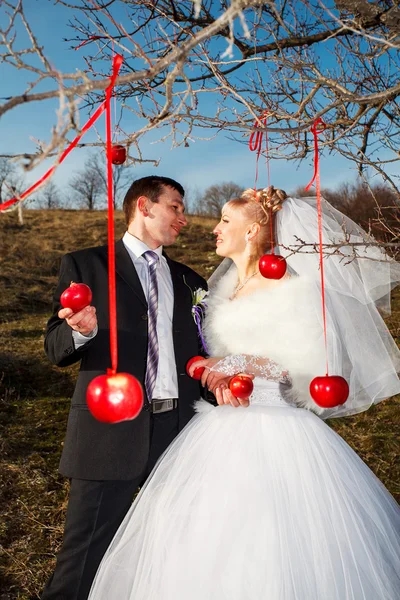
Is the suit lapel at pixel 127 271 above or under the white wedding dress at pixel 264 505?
above

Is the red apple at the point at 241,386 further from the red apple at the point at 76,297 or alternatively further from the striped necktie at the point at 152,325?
the red apple at the point at 76,297

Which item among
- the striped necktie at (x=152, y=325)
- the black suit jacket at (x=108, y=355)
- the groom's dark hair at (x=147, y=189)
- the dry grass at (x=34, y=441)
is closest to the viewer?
the black suit jacket at (x=108, y=355)

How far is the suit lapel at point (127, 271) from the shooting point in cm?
301

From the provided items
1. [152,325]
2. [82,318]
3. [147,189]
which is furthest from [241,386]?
[147,189]

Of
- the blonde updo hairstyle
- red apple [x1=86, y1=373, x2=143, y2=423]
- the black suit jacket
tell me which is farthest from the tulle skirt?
red apple [x1=86, y1=373, x2=143, y2=423]

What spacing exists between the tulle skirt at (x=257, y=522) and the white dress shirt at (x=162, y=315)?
0.98 feet

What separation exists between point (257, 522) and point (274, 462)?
1.03ft

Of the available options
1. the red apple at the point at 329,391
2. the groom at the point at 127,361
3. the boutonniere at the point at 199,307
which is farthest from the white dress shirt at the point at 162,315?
the red apple at the point at 329,391

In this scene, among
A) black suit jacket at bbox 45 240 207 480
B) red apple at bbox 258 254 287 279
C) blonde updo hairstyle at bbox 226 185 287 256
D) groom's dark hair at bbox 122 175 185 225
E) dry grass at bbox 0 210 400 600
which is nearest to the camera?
red apple at bbox 258 254 287 279

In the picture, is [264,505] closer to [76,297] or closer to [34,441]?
[76,297]

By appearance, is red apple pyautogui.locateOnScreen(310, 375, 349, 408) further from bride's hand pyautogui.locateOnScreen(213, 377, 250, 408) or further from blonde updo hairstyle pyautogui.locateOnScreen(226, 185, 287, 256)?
blonde updo hairstyle pyautogui.locateOnScreen(226, 185, 287, 256)

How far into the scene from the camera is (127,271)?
10.0 ft

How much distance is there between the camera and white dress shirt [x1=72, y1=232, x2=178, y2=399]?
290cm

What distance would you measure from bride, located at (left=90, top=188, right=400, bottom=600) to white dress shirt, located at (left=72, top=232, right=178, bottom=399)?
0.81 ft
